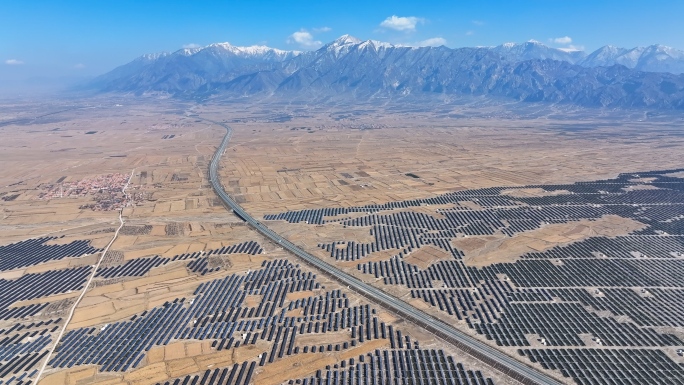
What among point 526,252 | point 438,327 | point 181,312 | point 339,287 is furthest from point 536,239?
point 181,312

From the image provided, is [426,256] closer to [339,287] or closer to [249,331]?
[339,287]

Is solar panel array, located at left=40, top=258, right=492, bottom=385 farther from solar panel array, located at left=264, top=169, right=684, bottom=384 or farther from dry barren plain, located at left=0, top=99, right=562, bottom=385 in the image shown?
solar panel array, located at left=264, top=169, right=684, bottom=384

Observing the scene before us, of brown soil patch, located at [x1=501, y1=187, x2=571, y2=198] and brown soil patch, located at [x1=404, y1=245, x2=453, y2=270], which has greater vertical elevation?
brown soil patch, located at [x1=501, y1=187, x2=571, y2=198]

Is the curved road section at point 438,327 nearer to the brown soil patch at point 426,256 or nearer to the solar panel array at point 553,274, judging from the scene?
the solar panel array at point 553,274

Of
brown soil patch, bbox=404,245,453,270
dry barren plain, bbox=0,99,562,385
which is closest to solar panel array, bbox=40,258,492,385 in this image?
dry barren plain, bbox=0,99,562,385

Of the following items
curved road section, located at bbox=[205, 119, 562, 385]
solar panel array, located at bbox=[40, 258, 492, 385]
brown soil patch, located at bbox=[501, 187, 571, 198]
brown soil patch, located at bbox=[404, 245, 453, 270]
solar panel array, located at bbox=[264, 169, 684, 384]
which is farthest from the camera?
brown soil patch, located at bbox=[501, 187, 571, 198]

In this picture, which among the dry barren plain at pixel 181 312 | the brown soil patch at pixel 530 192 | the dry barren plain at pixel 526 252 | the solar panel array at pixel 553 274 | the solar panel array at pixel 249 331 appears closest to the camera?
the dry barren plain at pixel 181 312

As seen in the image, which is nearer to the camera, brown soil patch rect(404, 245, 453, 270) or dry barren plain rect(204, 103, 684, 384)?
dry barren plain rect(204, 103, 684, 384)

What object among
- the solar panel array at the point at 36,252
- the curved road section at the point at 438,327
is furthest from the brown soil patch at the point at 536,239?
the solar panel array at the point at 36,252

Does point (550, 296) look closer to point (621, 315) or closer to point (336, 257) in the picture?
point (621, 315)
